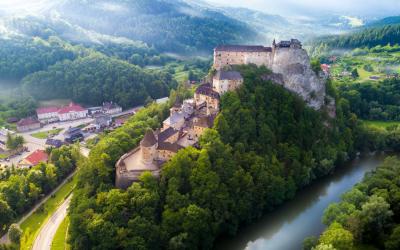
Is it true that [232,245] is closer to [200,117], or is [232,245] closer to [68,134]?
[200,117]

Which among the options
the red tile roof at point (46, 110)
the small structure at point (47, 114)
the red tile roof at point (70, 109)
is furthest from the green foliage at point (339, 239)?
the red tile roof at point (46, 110)

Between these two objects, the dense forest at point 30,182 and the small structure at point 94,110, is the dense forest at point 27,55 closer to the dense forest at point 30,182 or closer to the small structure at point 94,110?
the small structure at point 94,110

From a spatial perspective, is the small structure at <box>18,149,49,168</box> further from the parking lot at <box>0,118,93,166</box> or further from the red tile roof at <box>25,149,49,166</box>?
the parking lot at <box>0,118,93,166</box>

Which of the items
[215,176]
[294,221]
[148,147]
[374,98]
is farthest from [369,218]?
[374,98]

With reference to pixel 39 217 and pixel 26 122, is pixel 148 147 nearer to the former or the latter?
pixel 39 217

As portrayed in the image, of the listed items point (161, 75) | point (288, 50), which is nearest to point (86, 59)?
point (161, 75)

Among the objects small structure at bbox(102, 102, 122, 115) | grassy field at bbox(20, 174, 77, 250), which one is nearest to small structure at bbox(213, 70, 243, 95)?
grassy field at bbox(20, 174, 77, 250)
